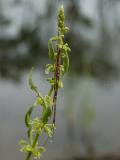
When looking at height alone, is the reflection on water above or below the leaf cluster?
below

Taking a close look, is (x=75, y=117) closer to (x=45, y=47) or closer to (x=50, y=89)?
(x=45, y=47)

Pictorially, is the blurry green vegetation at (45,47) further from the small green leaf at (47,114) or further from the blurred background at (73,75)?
the small green leaf at (47,114)

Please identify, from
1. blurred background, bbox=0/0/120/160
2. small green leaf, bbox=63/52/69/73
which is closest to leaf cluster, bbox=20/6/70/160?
small green leaf, bbox=63/52/69/73

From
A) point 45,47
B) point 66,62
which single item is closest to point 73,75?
point 45,47

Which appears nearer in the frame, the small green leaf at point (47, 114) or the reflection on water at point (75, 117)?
the small green leaf at point (47, 114)

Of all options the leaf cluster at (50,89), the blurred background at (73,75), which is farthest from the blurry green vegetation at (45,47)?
the leaf cluster at (50,89)

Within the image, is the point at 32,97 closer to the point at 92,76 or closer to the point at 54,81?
the point at 92,76

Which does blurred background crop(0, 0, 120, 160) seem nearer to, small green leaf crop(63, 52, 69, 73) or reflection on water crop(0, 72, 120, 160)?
reflection on water crop(0, 72, 120, 160)

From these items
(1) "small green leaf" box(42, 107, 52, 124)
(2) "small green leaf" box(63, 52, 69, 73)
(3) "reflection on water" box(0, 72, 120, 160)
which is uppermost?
(2) "small green leaf" box(63, 52, 69, 73)
